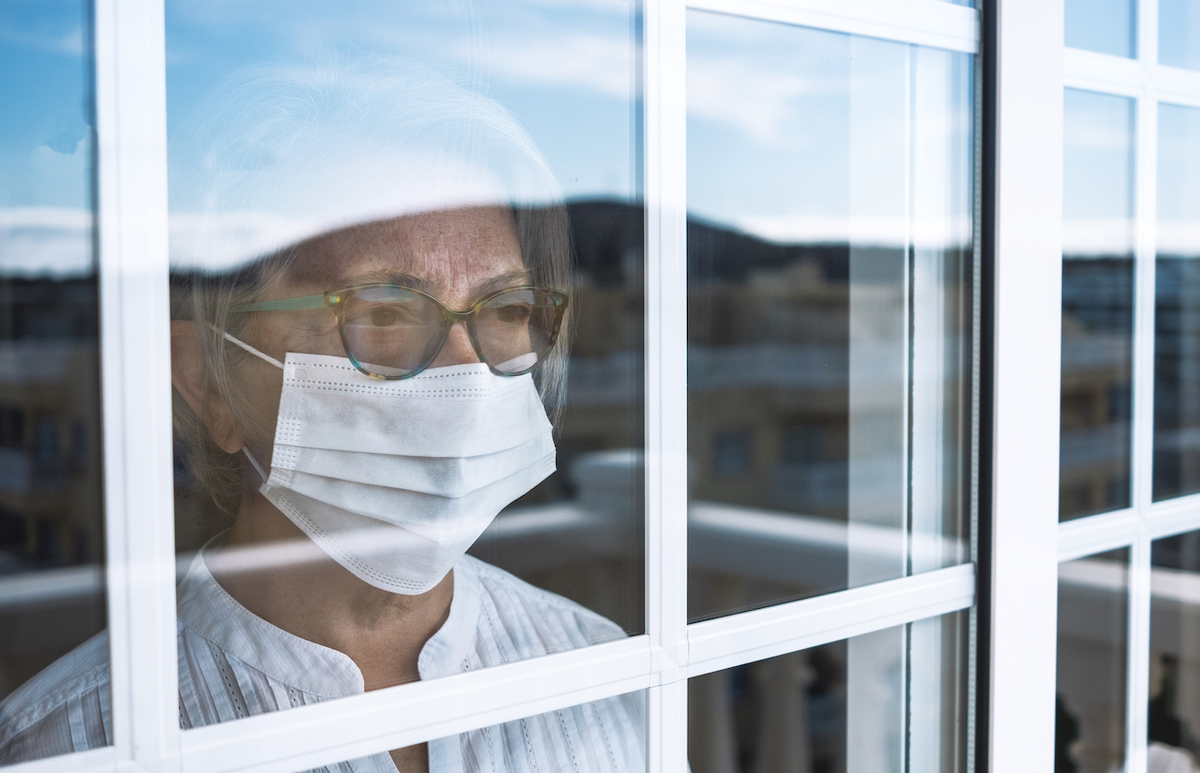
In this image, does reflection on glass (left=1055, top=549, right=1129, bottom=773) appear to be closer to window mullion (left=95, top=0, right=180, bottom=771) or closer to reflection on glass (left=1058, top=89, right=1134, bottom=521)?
reflection on glass (left=1058, top=89, right=1134, bottom=521)

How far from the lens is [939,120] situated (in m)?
1.56

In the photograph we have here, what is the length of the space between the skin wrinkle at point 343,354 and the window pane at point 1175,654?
182cm

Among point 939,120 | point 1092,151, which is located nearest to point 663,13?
point 939,120

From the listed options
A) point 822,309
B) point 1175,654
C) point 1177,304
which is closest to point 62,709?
point 822,309

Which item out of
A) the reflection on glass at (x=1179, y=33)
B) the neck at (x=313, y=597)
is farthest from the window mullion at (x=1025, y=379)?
the neck at (x=313, y=597)

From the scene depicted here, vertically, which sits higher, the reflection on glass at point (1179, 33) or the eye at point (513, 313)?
the reflection on glass at point (1179, 33)

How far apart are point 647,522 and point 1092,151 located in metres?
1.36

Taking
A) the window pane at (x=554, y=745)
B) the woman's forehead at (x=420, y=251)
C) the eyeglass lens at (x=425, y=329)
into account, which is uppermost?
the woman's forehead at (x=420, y=251)

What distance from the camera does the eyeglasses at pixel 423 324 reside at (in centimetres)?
102

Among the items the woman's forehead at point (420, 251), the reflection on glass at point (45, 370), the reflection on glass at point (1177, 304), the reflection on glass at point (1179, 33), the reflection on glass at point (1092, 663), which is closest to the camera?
the reflection on glass at point (45, 370)

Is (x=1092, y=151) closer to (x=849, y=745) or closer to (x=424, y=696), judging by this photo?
(x=849, y=745)

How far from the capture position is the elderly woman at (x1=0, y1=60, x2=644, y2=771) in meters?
0.92

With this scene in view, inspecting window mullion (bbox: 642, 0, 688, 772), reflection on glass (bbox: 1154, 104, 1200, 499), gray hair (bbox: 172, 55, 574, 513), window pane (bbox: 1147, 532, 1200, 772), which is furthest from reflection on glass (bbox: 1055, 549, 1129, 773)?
gray hair (bbox: 172, 55, 574, 513)

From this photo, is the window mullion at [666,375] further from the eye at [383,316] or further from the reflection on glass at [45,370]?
the reflection on glass at [45,370]
